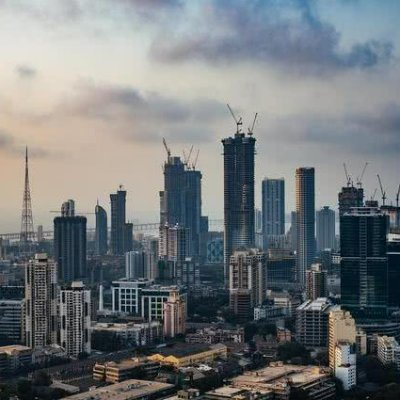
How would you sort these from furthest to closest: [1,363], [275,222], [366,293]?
[275,222], [366,293], [1,363]

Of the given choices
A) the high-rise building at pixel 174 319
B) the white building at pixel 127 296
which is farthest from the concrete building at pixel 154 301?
the high-rise building at pixel 174 319

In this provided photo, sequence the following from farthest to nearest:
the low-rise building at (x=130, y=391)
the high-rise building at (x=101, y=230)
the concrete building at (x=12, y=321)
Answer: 1. the high-rise building at (x=101, y=230)
2. the concrete building at (x=12, y=321)
3. the low-rise building at (x=130, y=391)

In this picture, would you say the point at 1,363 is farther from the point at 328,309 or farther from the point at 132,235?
the point at 132,235

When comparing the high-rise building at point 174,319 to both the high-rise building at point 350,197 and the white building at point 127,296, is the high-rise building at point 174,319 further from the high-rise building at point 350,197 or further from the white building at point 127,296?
the high-rise building at point 350,197

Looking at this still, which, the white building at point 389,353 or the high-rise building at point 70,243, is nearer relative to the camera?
the white building at point 389,353

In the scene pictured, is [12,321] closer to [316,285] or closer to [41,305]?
[41,305]

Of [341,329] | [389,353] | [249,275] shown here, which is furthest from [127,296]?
[389,353]

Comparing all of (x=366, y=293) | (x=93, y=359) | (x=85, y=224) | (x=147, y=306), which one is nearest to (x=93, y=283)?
(x=85, y=224)

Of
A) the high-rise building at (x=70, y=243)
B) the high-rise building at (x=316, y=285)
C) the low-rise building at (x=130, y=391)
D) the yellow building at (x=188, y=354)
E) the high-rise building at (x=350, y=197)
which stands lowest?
the low-rise building at (x=130, y=391)
